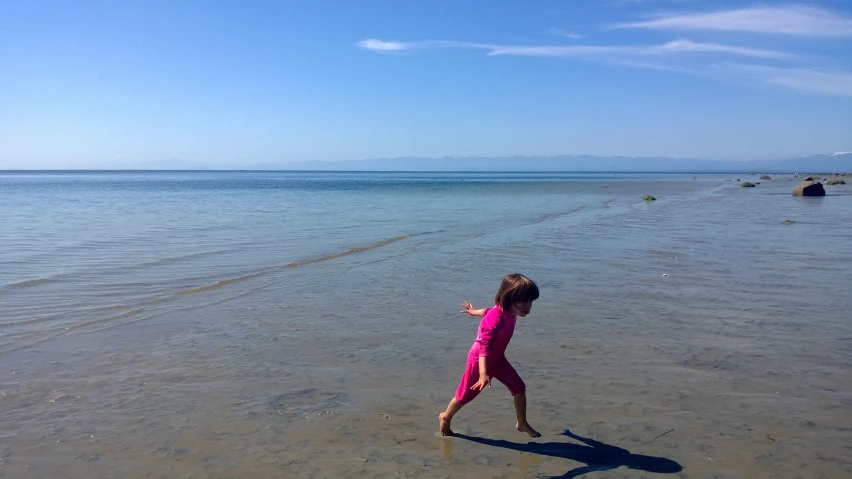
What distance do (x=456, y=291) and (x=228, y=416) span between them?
6.01 m

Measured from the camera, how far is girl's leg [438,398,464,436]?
5.39 meters

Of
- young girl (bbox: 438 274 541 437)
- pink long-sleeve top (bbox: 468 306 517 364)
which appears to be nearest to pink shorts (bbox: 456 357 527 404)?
young girl (bbox: 438 274 541 437)

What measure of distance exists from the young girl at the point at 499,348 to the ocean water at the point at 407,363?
0.93ft

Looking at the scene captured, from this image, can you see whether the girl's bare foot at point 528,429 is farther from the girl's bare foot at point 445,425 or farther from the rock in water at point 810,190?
the rock in water at point 810,190

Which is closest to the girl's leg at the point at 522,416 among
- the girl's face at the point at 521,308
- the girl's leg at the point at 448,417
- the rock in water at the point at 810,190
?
the girl's leg at the point at 448,417

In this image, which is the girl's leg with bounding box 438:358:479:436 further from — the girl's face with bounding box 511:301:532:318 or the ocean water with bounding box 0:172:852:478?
the girl's face with bounding box 511:301:532:318

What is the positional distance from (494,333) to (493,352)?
0.55 ft

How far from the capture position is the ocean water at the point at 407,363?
16.9ft

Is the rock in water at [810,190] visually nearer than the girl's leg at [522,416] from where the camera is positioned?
No

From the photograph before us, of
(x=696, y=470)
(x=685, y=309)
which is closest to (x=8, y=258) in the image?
(x=685, y=309)

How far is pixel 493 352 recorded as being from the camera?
17.4 ft

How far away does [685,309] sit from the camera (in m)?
9.73

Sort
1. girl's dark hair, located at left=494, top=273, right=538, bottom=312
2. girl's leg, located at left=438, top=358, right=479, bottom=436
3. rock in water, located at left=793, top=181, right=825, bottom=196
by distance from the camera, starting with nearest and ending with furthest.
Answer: girl's dark hair, located at left=494, top=273, right=538, bottom=312, girl's leg, located at left=438, top=358, right=479, bottom=436, rock in water, located at left=793, top=181, right=825, bottom=196

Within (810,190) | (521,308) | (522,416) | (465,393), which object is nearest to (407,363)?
(465,393)
